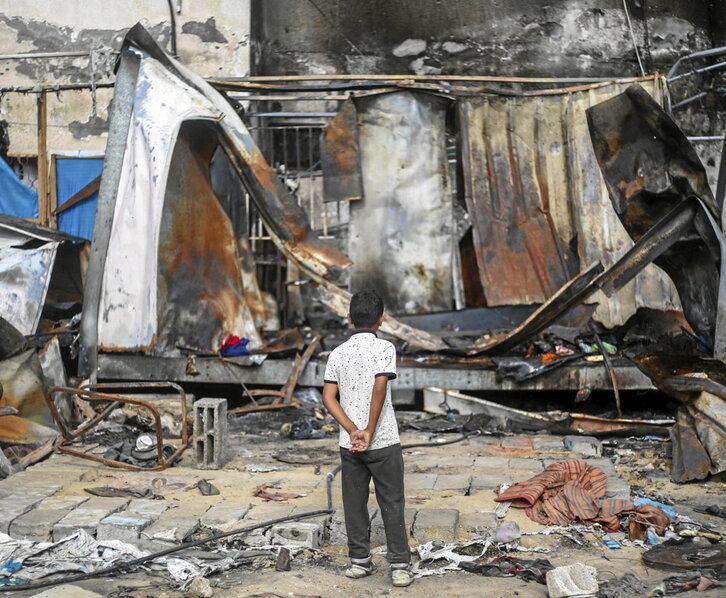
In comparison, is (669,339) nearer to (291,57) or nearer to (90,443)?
(90,443)

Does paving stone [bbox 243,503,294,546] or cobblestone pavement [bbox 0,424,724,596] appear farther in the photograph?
paving stone [bbox 243,503,294,546]

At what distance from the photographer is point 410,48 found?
1298 centimetres

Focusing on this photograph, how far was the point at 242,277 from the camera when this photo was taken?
1060 cm

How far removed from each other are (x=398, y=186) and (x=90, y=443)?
4.59 m

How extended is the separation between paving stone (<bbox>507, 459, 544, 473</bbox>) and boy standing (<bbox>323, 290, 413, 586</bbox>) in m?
2.46

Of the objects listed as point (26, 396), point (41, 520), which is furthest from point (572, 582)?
point (26, 396)

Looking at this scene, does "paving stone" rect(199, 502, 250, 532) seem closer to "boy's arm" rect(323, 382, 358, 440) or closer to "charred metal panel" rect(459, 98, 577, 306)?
"boy's arm" rect(323, 382, 358, 440)

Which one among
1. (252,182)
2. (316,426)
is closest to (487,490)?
(316,426)

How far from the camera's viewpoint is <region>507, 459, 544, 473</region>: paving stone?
6809mm

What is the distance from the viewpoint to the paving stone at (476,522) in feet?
17.4

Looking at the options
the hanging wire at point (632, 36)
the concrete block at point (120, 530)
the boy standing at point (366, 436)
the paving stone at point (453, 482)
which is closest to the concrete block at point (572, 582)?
the boy standing at point (366, 436)

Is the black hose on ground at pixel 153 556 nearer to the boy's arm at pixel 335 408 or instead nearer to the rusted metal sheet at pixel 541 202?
the boy's arm at pixel 335 408

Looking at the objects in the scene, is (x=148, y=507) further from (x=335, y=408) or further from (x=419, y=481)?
(x=419, y=481)

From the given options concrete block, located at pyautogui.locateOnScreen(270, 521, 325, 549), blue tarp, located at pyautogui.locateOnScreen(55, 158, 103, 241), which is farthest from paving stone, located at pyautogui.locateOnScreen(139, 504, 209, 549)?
blue tarp, located at pyautogui.locateOnScreen(55, 158, 103, 241)
